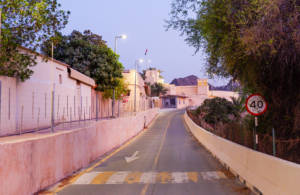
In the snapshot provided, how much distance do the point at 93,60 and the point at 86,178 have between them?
105 feet

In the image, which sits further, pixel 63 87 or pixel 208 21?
pixel 63 87

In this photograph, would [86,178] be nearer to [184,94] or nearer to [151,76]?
[151,76]

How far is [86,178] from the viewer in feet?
35.7

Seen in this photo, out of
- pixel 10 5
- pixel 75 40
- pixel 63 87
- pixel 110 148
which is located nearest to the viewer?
pixel 10 5

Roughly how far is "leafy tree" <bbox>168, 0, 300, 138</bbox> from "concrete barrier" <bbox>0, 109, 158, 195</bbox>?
6.30 metres

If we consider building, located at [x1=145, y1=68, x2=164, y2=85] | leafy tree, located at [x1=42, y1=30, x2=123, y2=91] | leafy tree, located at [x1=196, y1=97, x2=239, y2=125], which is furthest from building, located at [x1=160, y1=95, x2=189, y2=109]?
leafy tree, located at [x1=42, y1=30, x2=123, y2=91]

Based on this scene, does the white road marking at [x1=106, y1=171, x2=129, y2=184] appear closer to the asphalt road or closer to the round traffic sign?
the asphalt road

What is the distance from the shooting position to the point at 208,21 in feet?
38.2

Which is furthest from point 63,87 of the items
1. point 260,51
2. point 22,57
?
point 260,51

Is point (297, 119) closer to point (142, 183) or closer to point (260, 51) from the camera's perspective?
point (260, 51)

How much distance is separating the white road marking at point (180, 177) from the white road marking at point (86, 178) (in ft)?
8.91

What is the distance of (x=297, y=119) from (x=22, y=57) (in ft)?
45.3

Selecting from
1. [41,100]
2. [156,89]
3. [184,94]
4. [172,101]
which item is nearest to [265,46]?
[41,100]

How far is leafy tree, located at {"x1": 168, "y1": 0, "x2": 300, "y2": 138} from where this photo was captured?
9727 mm
